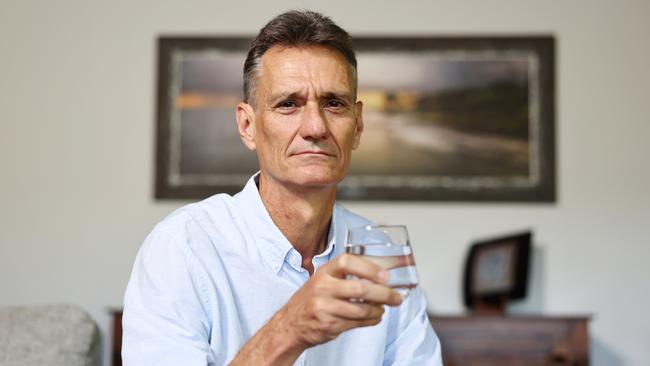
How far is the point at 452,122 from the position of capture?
4.28m

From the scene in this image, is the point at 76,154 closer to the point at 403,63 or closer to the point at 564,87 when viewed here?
the point at 403,63

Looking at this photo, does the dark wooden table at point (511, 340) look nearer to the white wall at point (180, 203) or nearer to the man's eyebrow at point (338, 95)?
the white wall at point (180, 203)

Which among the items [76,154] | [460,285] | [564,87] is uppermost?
[564,87]

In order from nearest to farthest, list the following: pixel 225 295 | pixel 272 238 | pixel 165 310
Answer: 1. pixel 165 310
2. pixel 225 295
3. pixel 272 238

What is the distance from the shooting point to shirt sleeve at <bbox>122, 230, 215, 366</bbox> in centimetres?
158

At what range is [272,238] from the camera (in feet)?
6.04

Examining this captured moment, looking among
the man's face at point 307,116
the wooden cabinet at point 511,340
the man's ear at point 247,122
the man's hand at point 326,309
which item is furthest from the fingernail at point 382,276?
the wooden cabinet at point 511,340

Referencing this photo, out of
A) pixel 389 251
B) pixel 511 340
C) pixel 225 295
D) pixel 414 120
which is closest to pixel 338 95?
pixel 225 295

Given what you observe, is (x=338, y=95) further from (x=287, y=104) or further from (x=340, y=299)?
(x=340, y=299)

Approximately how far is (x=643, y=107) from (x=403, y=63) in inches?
44.1

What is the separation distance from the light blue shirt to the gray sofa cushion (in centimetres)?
23

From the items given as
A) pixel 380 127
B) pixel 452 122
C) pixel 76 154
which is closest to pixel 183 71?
pixel 76 154

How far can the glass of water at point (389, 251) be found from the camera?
124cm

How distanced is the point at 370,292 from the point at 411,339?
707 millimetres
